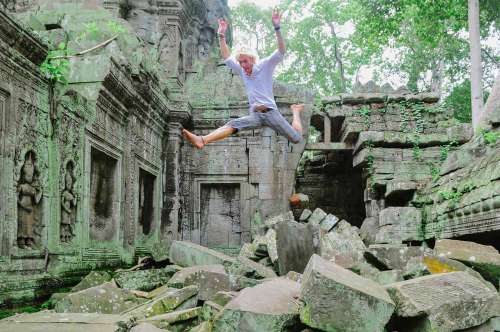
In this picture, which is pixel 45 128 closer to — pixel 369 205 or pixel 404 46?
pixel 369 205

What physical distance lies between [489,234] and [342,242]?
253 cm

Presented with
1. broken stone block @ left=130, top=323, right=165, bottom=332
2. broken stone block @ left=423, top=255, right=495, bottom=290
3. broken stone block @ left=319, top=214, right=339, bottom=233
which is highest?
broken stone block @ left=319, top=214, right=339, bottom=233

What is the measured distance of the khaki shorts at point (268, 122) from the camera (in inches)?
205

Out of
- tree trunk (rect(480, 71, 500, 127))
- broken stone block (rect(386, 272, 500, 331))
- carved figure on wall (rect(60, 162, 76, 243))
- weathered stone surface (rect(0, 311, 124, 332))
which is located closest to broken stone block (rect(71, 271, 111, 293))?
carved figure on wall (rect(60, 162, 76, 243))

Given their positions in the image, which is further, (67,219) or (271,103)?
(67,219)

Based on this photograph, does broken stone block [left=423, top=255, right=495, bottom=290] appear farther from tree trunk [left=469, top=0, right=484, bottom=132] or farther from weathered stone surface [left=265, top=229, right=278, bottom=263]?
tree trunk [left=469, top=0, right=484, bottom=132]

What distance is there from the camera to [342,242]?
839 centimetres

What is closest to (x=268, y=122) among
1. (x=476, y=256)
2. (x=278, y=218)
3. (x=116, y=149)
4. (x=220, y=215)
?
(x=476, y=256)

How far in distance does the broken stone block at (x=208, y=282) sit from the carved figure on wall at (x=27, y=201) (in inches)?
84.8

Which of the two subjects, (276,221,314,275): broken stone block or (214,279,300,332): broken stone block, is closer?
(214,279,300,332): broken stone block

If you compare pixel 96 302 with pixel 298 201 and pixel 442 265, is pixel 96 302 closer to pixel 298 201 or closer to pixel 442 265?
pixel 442 265

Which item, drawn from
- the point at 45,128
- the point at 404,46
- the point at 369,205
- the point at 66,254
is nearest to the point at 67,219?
the point at 66,254

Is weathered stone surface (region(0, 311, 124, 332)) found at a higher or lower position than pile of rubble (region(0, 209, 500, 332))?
lower

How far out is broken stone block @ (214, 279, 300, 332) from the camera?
10.8ft
